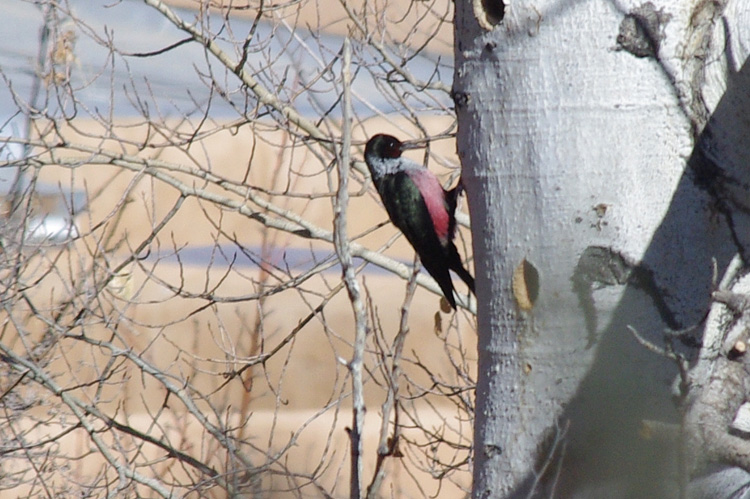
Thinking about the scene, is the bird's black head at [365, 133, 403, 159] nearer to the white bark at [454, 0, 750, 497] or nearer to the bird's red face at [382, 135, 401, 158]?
the bird's red face at [382, 135, 401, 158]

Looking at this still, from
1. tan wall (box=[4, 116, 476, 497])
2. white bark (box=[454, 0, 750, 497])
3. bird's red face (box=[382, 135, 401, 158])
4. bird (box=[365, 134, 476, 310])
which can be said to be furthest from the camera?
tan wall (box=[4, 116, 476, 497])

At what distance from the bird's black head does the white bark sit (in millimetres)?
2276

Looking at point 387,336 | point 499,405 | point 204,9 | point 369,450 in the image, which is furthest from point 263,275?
point 499,405

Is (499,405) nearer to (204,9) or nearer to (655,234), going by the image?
(655,234)

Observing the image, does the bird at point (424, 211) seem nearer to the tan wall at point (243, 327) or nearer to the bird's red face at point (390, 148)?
the bird's red face at point (390, 148)

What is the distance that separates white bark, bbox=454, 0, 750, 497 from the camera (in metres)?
1.49

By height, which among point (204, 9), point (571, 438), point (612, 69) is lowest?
point (571, 438)

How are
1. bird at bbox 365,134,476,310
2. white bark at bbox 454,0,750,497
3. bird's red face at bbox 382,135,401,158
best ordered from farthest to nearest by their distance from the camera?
1. bird's red face at bbox 382,135,401,158
2. bird at bbox 365,134,476,310
3. white bark at bbox 454,0,750,497

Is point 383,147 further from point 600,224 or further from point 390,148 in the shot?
point 600,224

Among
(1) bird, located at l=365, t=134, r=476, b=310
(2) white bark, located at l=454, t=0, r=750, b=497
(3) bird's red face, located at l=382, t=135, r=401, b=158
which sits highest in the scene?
(3) bird's red face, located at l=382, t=135, r=401, b=158

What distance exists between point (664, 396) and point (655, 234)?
11.0 inches

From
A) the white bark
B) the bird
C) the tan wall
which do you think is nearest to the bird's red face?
the bird

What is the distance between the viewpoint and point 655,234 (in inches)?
59.0

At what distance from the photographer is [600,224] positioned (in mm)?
1513
